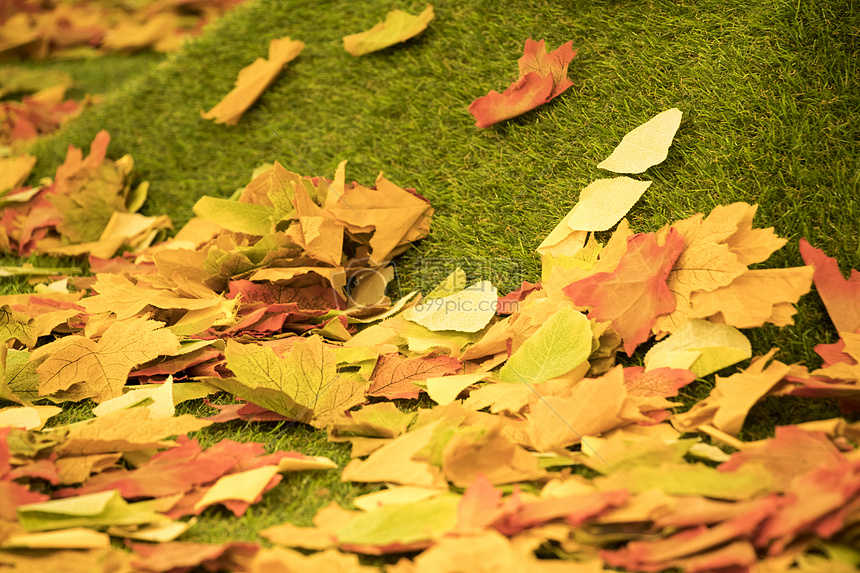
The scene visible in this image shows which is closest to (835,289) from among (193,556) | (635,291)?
(635,291)

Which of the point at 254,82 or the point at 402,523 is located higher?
the point at 254,82

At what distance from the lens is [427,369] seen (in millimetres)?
1122

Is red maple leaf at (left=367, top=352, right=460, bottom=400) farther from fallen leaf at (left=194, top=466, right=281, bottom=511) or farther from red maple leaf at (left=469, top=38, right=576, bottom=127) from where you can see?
red maple leaf at (left=469, top=38, right=576, bottom=127)

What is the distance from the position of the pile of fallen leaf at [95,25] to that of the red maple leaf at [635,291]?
256cm

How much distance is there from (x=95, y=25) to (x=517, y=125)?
291 centimetres

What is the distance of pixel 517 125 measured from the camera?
1470 mm

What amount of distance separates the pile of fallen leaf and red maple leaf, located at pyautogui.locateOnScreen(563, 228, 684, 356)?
256 cm

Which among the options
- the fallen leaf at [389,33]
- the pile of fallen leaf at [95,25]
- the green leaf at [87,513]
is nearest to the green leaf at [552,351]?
the green leaf at [87,513]

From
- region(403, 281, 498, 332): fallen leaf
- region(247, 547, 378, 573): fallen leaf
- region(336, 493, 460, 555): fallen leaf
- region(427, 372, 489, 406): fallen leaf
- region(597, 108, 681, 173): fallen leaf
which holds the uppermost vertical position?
region(597, 108, 681, 173): fallen leaf

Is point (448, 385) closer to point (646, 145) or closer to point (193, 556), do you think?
point (193, 556)

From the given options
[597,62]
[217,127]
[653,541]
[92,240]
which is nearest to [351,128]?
[217,127]

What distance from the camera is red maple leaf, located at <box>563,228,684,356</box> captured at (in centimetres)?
104

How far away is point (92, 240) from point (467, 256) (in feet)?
3.54

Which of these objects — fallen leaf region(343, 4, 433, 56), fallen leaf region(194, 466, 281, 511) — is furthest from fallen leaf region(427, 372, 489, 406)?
fallen leaf region(343, 4, 433, 56)
